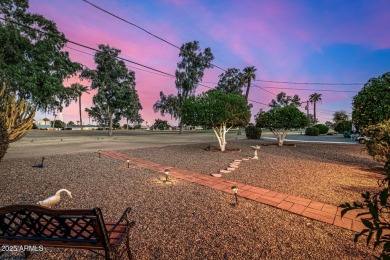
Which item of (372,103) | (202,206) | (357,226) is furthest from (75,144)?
(372,103)

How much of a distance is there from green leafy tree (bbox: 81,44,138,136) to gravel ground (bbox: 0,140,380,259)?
20.2 meters

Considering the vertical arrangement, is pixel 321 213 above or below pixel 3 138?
below

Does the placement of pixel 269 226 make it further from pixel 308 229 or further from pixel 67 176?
pixel 67 176

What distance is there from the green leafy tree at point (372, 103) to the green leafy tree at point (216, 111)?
17.6 feet

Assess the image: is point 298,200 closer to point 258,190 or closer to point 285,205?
point 285,205

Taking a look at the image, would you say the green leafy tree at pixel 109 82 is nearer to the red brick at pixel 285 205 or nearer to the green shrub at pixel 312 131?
the red brick at pixel 285 205

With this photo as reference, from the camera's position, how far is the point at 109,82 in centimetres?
2648

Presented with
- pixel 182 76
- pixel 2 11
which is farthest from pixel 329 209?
pixel 182 76

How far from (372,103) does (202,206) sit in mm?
7347

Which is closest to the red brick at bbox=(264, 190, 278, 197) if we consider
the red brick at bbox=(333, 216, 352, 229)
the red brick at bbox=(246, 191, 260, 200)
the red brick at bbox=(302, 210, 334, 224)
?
the red brick at bbox=(246, 191, 260, 200)

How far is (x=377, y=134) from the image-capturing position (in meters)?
6.25

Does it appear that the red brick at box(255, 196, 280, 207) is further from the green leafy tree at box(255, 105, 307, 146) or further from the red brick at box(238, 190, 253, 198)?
the green leafy tree at box(255, 105, 307, 146)

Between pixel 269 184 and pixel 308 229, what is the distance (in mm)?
2368

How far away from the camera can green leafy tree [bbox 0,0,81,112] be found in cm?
1725
